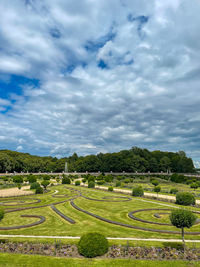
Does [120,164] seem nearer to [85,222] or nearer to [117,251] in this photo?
[85,222]

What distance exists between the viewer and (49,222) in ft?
82.8

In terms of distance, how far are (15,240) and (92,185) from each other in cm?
4303

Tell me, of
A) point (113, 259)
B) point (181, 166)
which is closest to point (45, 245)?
point (113, 259)

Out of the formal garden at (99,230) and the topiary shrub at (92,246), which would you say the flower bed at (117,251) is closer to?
the formal garden at (99,230)

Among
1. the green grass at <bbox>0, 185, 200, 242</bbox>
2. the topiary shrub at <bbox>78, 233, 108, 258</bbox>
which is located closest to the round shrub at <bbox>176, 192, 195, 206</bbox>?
the green grass at <bbox>0, 185, 200, 242</bbox>

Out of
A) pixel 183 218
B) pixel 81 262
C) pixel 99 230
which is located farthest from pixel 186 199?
pixel 81 262

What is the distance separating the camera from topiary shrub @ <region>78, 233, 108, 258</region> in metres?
13.9

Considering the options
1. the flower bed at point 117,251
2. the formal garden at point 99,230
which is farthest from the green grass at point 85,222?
the flower bed at point 117,251

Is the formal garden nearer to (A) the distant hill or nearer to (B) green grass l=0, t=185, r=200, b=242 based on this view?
(B) green grass l=0, t=185, r=200, b=242

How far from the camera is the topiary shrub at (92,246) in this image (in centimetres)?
1395

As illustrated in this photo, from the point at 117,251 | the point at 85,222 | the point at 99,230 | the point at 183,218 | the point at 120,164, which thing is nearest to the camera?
the point at 117,251

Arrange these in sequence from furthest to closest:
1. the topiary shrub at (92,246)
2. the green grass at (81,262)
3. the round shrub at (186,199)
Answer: the round shrub at (186,199) → the topiary shrub at (92,246) → the green grass at (81,262)

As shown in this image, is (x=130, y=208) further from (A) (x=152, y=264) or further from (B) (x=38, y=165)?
(B) (x=38, y=165)

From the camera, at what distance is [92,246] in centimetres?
1391
